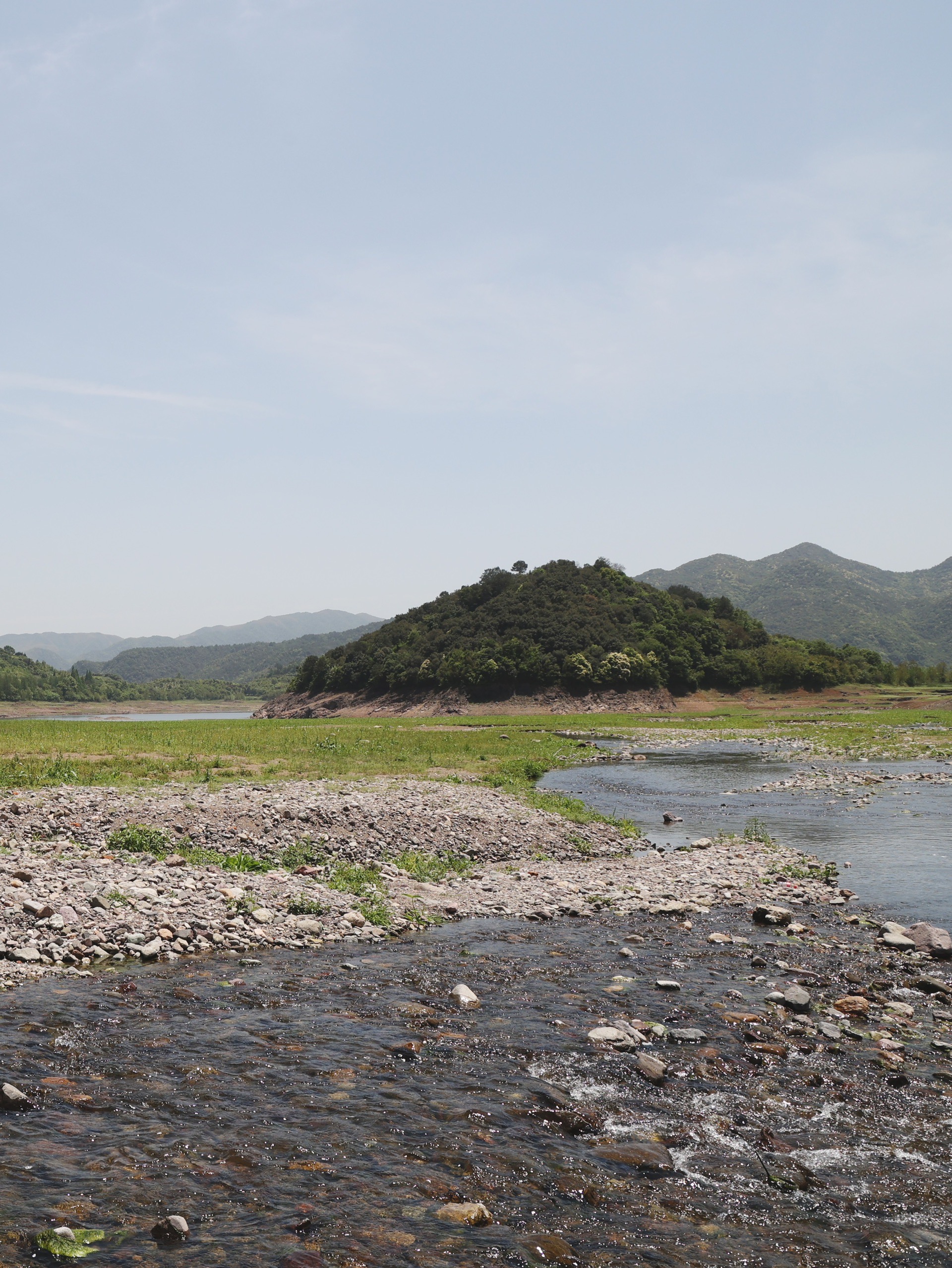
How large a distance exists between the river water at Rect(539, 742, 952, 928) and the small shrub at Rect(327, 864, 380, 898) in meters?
11.4

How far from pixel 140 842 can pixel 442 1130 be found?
14888 millimetres

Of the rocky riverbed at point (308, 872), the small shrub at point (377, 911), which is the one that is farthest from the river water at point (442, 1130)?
the small shrub at point (377, 911)

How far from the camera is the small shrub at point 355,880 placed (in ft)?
60.5

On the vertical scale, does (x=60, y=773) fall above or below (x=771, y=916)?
above

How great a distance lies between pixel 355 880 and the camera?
19.4 meters

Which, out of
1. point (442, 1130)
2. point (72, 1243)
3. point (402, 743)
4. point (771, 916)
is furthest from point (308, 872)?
point (402, 743)

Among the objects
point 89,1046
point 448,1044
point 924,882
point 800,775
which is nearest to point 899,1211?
point 448,1044

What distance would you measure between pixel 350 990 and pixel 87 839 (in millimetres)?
11990

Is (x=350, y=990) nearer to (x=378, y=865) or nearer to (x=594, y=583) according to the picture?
(x=378, y=865)

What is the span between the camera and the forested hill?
128 meters

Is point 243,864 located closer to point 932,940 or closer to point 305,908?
point 305,908

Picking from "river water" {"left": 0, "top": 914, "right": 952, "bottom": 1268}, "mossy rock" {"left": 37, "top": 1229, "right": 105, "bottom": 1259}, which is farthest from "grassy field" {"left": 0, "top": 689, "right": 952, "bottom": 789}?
"mossy rock" {"left": 37, "top": 1229, "right": 105, "bottom": 1259}

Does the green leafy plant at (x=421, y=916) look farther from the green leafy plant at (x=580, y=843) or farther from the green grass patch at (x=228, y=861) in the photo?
the green leafy plant at (x=580, y=843)

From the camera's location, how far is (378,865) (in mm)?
21359
